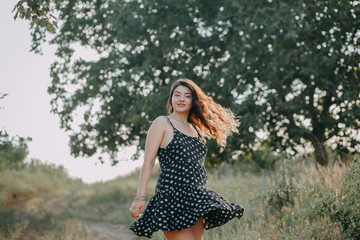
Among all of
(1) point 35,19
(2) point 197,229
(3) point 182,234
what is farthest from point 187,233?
(1) point 35,19

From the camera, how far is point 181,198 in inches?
147

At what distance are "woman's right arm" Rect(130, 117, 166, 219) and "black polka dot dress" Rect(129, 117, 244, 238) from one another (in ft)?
0.33

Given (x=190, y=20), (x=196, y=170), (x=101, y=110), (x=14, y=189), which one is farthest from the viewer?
(x=14, y=189)

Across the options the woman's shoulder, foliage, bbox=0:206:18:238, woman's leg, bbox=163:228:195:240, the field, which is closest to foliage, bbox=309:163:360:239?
the field

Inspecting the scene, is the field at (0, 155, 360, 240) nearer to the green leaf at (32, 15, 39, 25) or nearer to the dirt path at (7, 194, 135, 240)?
the dirt path at (7, 194, 135, 240)

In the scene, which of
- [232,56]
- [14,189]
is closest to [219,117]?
[232,56]

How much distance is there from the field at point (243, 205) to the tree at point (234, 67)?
1298mm

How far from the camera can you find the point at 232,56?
10.0 metres

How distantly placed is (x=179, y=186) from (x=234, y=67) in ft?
21.5

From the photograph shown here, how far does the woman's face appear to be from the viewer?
13.9 feet

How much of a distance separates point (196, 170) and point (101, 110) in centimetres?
825

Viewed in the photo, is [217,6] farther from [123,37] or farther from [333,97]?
[333,97]

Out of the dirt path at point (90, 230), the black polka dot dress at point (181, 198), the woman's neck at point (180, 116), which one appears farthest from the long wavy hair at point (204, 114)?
Result: the dirt path at point (90, 230)

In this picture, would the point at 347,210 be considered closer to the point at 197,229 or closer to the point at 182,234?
the point at 197,229
